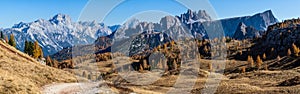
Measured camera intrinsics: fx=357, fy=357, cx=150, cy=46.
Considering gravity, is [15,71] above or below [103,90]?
above

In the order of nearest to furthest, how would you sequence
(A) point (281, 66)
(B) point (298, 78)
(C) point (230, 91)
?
1. (C) point (230, 91)
2. (B) point (298, 78)
3. (A) point (281, 66)

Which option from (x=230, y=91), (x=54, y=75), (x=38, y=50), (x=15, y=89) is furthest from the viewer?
(x=38, y=50)

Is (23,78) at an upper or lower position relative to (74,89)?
upper

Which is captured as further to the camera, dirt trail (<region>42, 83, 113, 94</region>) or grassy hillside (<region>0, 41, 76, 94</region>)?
dirt trail (<region>42, 83, 113, 94</region>)

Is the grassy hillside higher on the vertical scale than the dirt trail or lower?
higher

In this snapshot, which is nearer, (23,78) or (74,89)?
(23,78)

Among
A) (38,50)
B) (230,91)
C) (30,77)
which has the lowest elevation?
(230,91)

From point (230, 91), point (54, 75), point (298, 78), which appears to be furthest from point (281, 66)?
point (54, 75)

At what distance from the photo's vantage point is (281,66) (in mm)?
195750

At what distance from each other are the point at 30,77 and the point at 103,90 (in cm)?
1212

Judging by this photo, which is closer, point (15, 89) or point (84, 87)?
point (15, 89)

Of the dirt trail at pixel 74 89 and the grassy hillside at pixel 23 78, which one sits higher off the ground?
the grassy hillside at pixel 23 78

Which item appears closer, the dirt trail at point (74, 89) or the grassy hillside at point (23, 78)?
the grassy hillside at point (23, 78)

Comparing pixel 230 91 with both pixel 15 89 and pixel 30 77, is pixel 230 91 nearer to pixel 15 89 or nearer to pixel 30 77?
pixel 30 77
